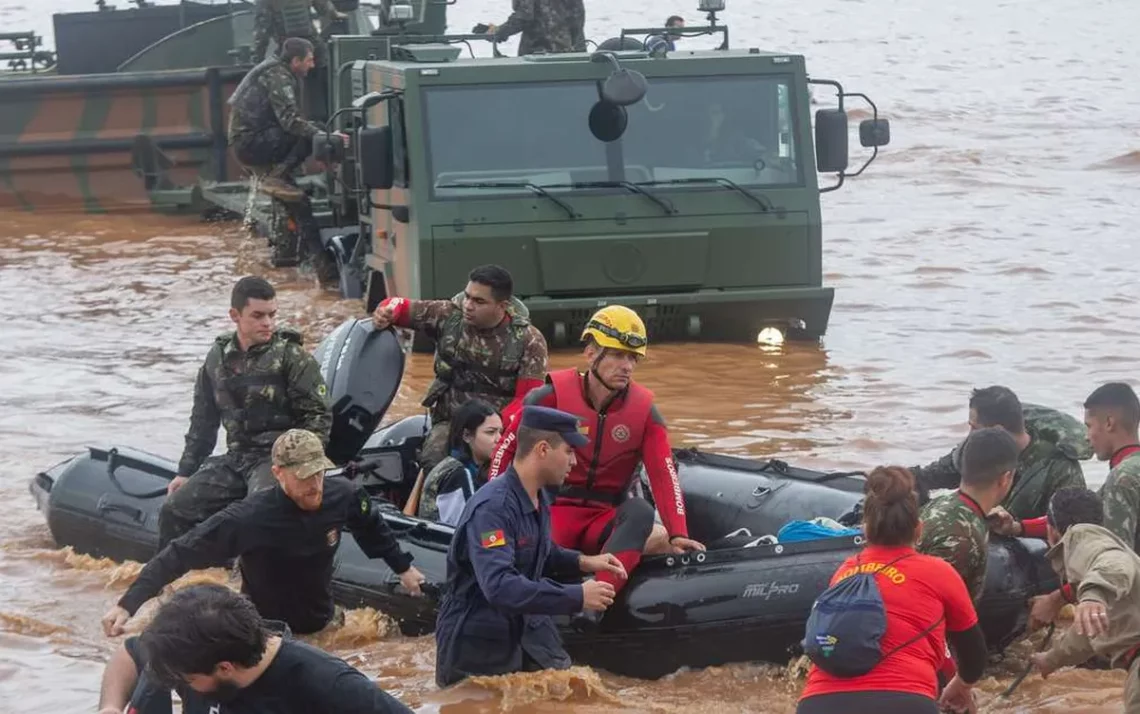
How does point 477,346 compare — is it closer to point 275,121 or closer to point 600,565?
point 600,565

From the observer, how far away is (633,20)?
4931cm

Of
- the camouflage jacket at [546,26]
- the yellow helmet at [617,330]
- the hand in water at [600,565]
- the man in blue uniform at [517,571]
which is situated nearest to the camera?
the man in blue uniform at [517,571]

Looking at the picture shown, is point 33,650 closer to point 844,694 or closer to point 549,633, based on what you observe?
point 549,633

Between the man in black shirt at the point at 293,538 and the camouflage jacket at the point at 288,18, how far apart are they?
1076 centimetres

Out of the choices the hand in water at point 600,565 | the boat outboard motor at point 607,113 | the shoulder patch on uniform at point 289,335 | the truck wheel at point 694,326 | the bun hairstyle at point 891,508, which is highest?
the boat outboard motor at point 607,113

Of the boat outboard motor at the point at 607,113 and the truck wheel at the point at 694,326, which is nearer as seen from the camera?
the boat outboard motor at the point at 607,113

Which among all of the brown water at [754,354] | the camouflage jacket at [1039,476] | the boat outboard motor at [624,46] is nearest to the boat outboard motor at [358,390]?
the brown water at [754,354]

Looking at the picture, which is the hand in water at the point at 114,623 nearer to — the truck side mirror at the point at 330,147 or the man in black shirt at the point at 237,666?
the man in black shirt at the point at 237,666

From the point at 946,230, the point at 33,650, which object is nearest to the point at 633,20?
the point at 946,230

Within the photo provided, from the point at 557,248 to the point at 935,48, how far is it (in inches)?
1424

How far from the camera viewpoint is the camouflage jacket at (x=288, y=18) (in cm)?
1742

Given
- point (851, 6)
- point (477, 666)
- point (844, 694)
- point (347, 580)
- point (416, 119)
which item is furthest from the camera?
point (851, 6)

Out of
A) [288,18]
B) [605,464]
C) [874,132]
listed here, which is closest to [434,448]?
[605,464]

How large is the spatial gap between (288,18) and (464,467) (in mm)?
9814
